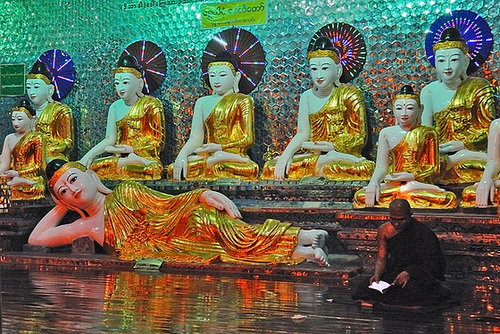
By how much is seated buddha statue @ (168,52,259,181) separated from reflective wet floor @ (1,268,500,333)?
1861 mm

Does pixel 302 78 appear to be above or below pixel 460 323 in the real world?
above

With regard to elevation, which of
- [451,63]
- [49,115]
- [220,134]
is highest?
[451,63]

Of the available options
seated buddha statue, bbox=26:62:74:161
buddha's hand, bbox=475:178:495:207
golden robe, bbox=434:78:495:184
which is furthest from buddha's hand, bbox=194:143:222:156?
buddha's hand, bbox=475:178:495:207

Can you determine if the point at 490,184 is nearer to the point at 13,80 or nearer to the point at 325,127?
the point at 325,127

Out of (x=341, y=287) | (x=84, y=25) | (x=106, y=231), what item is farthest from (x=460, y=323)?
(x=84, y=25)

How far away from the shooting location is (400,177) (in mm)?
5902

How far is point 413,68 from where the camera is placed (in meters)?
7.43

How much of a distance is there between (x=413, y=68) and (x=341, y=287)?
3.02m

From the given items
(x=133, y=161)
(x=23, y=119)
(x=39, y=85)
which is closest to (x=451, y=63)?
(x=133, y=161)

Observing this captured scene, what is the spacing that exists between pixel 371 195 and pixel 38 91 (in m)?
4.34

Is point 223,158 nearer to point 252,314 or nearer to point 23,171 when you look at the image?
point 23,171

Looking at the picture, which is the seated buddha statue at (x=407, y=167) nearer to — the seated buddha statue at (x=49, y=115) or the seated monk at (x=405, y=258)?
the seated monk at (x=405, y=258)

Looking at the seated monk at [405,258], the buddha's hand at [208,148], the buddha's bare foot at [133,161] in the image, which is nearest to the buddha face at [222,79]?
the buddha's hand at [208,148]

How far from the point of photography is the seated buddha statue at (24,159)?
23.9ft
